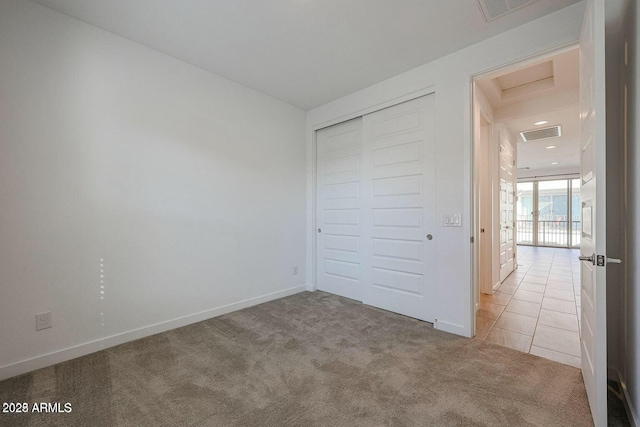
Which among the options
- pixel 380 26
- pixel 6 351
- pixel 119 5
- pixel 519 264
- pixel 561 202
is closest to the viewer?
pixel 6 351

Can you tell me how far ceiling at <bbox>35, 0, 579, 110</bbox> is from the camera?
2000mm

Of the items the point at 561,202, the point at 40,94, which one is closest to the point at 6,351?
the point at 40,94

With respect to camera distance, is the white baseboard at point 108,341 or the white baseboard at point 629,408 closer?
the white baseboard at point 629,408

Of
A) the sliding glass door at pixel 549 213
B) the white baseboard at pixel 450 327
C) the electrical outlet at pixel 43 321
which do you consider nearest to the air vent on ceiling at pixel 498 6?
the white baseboard at pixel 450 327

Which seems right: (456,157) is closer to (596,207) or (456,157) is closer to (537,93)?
(596,207)

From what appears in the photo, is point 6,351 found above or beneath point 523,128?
beneath

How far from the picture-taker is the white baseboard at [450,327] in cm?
247

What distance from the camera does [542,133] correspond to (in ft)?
15.6

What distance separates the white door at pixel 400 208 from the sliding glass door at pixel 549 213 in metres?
9.26

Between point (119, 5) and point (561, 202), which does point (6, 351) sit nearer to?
point (119, 5)

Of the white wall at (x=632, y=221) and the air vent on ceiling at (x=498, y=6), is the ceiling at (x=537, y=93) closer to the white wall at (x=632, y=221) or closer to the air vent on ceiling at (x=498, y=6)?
the air vent on ceiling at (x=498, y=6)

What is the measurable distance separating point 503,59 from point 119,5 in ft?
10.1

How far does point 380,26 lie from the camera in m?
2.21

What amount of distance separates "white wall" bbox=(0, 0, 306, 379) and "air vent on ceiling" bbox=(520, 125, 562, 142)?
462 cm
